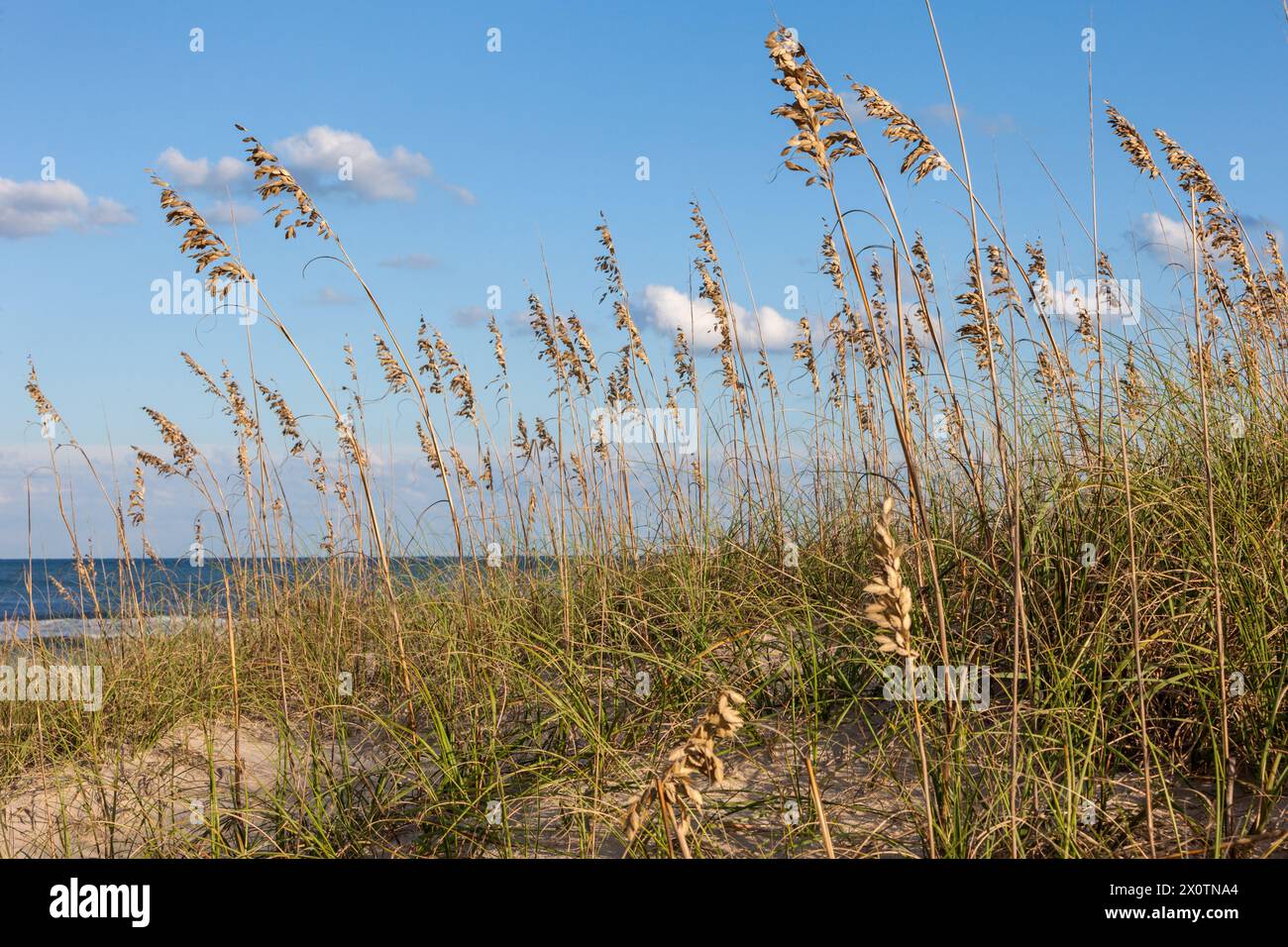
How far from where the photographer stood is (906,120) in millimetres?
2184

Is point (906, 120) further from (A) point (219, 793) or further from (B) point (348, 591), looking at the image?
(B) point (348, 591)

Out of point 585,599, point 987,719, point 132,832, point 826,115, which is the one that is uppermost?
point 826,115

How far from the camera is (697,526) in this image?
4.48m

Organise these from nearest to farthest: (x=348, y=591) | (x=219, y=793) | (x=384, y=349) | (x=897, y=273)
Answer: (x=897, y=273) → (x=219, y=793) → (x=384, y=349) → (x=348, y=591)

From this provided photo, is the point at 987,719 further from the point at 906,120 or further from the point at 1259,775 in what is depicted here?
the point at 906,120

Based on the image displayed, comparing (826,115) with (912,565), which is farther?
(912,565)

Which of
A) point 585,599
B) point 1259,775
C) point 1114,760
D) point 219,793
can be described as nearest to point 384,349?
point 585,599

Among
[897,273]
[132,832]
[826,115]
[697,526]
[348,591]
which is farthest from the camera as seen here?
[348,591]
